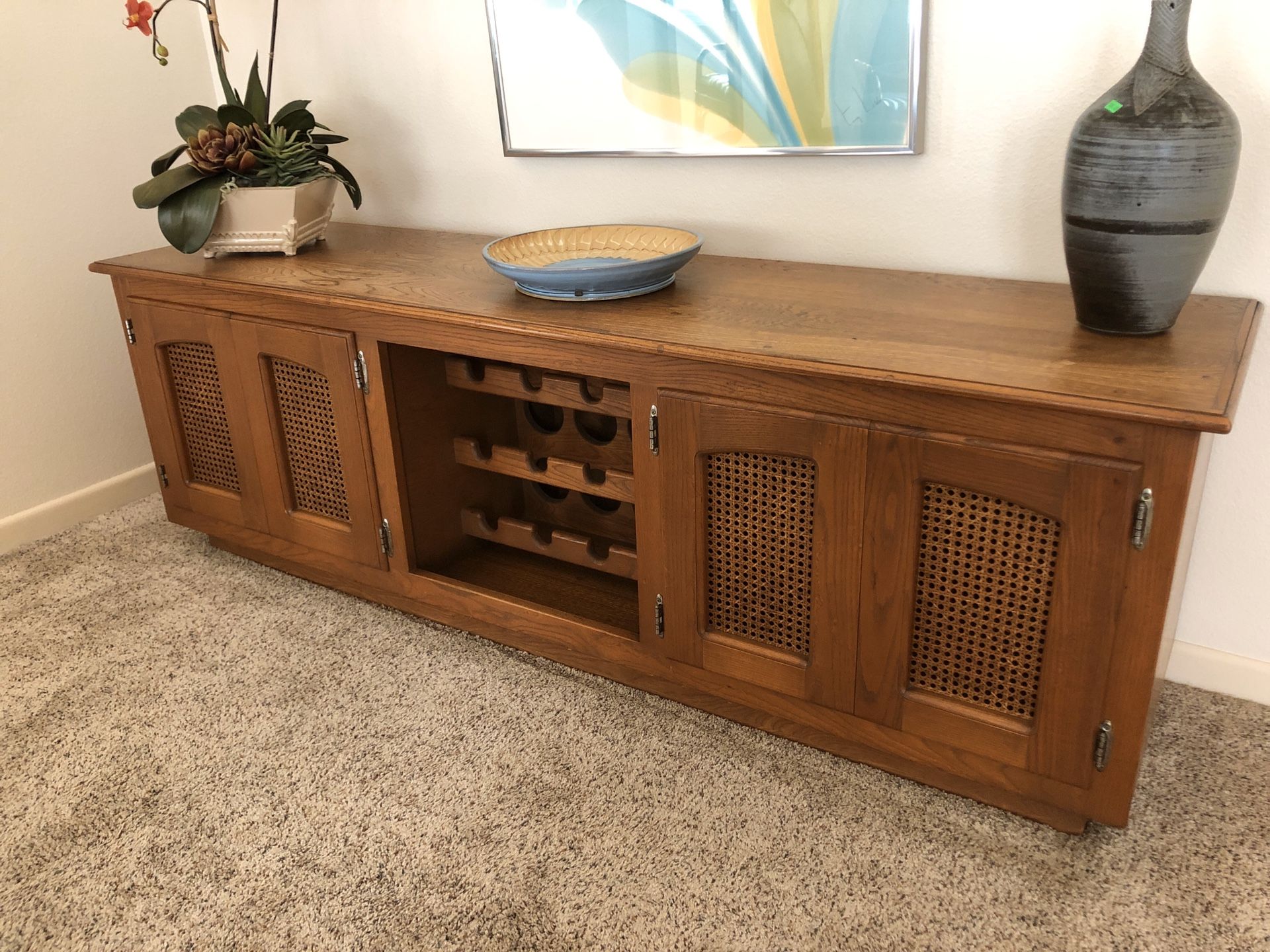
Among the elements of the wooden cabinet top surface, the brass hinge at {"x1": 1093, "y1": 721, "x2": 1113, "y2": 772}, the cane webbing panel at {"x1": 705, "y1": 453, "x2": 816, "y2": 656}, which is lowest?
the brass hinge at {"x1": 1093, "y1": 721, "x2": 1113, "y2": 772}

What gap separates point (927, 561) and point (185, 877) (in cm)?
112

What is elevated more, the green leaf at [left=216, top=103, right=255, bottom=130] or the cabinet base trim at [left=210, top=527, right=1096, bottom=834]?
the green leaf at [left=216, top=103, right=255, bottom=130]

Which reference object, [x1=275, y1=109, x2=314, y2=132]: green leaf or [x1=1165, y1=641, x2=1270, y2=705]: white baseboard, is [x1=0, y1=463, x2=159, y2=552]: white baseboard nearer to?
[x1=275, y1=109, x2=314, y2=132]: green leaf

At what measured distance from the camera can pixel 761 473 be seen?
1.43 metres

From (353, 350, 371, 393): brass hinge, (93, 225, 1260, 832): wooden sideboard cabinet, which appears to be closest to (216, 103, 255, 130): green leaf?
(93, 225, 1260, 832): wooden sideboard cabinet

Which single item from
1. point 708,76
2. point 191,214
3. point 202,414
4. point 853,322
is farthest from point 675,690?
point 191,214

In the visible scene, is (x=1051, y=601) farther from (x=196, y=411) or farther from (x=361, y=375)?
(x=196, y=411)

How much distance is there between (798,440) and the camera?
4.46 ft

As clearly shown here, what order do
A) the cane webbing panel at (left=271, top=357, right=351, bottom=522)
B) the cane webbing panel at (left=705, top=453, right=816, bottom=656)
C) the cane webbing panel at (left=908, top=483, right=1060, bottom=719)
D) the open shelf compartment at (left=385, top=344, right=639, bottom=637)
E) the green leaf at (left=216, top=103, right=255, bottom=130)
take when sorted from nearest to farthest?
the cane webbing panel at (left=908, top=483, right=1060, bottom=719), the cane webbing panel at (left=705, top=453, right=816, bottom=656), the open shelf compartment at (left=385, top=344, right=639, bottom=637), the cane webbing panel at (left=271, top=357, right=351, bottom=522), the green leaf at (left=216, top=103, right=255, bottom=130)

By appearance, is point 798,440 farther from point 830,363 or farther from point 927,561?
point 927,561

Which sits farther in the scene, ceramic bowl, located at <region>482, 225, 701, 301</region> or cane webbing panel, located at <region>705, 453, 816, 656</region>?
ceramic bowl, located at <region>482, 225, 701, 301</region>

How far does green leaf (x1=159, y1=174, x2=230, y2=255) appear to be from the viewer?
195cm

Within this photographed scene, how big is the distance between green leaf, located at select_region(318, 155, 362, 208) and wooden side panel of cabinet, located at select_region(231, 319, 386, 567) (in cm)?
41

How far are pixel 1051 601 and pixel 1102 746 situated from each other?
0.67 ft
